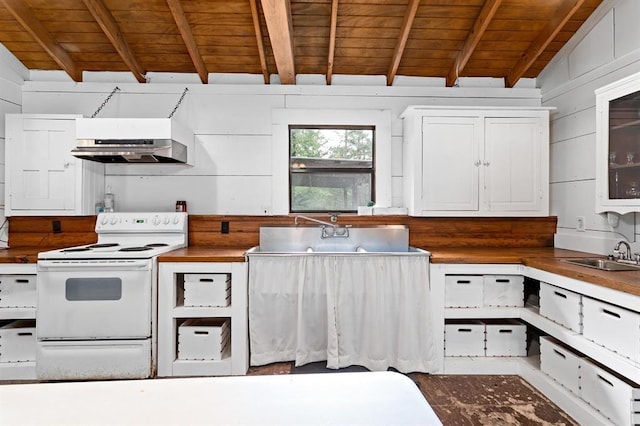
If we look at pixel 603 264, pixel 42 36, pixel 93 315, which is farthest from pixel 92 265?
pixel 603 264

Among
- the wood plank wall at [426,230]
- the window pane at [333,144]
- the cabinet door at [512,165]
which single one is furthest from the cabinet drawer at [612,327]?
the window pane at [333,144]

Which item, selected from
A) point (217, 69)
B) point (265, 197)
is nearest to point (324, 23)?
point (217, 69)

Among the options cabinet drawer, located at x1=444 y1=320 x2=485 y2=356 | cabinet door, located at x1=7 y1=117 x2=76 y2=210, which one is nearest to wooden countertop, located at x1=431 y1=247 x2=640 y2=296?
cabinet drawer, located at x1=444 y1=320 x2=485 y2=356

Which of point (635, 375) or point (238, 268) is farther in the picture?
point (238, 268)

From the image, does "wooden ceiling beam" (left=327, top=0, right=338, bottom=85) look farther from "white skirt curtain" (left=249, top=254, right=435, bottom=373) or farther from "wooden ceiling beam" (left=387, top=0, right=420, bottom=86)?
"white skirt curtain" (left=249, top=254, right=435, bottom=373)

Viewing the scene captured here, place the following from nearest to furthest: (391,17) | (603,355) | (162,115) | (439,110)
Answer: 1. (603,355)
2. (391,17)
3. (439,110)
4. (162,115)

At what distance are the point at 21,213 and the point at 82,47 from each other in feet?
5.01

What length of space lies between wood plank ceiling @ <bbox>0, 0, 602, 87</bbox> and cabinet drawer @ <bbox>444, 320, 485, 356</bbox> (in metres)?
2.22

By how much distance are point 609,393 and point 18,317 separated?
3.79 metres

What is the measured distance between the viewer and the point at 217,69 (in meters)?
3.38

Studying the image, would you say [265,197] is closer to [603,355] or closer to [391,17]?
[391,17]

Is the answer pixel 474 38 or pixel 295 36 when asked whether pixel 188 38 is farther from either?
pixel 474 38

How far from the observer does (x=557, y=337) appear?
7.38ft

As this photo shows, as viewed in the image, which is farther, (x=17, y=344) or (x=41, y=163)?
(x=41, y=163)
